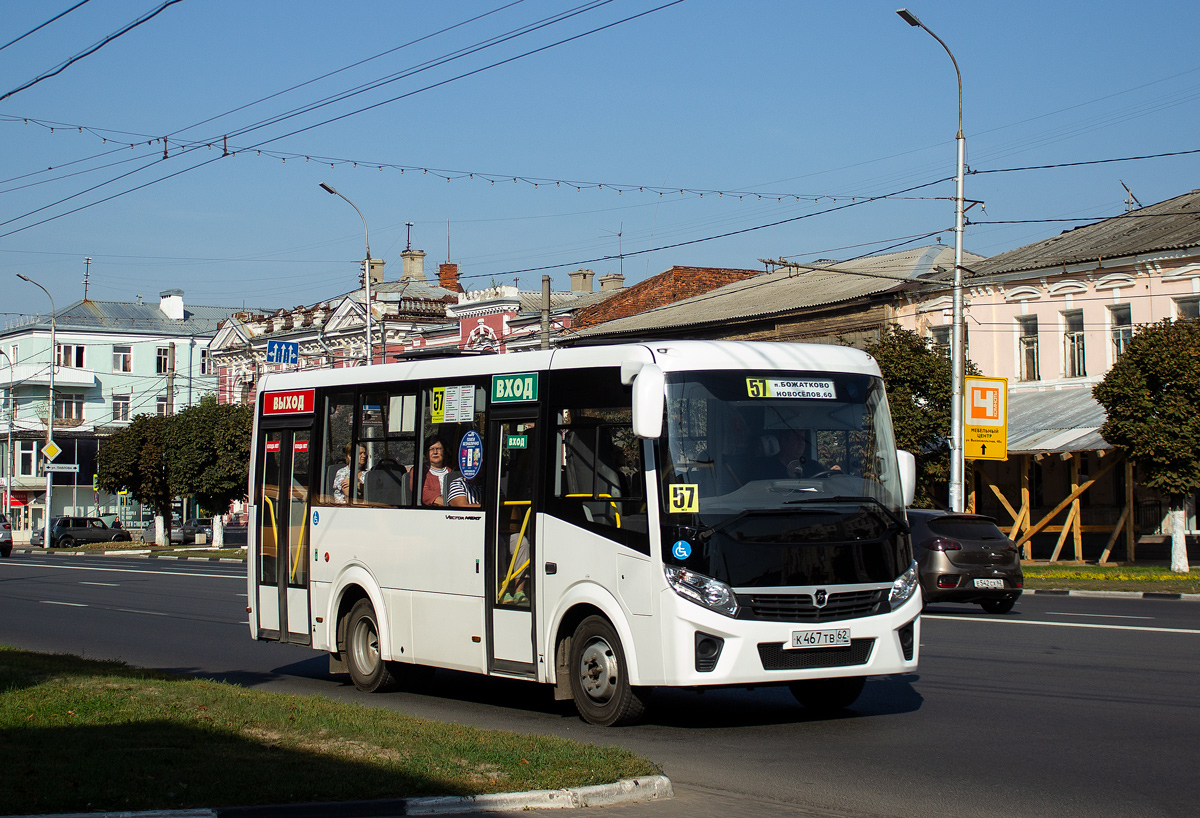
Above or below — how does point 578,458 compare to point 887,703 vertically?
above

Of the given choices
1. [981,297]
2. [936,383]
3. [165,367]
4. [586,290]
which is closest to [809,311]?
[981,297]

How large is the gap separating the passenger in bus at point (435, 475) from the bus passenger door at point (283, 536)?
6.65 feet

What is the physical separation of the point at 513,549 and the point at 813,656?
253 cm

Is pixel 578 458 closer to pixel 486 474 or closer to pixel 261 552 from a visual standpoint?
pixel 486 474

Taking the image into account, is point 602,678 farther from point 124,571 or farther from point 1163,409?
point 124,571

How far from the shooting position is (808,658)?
9.31m

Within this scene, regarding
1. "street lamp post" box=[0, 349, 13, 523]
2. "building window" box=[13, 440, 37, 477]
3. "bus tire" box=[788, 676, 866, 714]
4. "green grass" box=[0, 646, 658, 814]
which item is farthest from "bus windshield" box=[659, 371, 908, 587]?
"building window" box=[13, 440, 37, 477]

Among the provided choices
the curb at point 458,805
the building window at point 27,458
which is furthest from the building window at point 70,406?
the curb at point 458,805

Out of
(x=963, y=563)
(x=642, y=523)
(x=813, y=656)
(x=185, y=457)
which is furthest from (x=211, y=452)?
(x=813, y=656)

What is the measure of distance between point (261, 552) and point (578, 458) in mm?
4874

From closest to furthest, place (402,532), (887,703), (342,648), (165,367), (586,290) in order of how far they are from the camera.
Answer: (887,703), (402,532), (342,648), (586,290), (165,367)

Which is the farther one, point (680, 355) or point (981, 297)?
point (981, 297)

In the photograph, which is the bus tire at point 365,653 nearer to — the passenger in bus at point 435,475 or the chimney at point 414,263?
the passenger in bus at point 435,475

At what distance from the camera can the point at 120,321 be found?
89.6m
